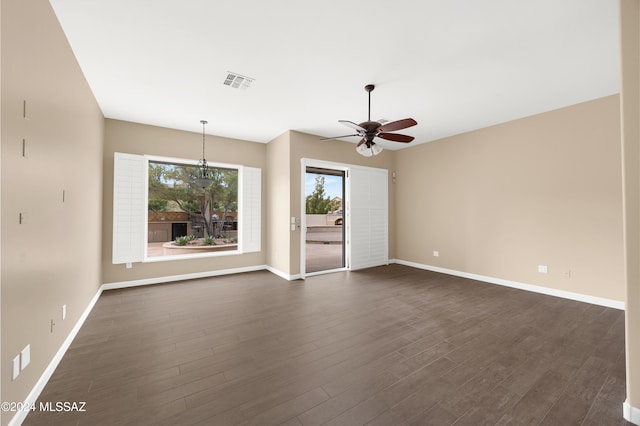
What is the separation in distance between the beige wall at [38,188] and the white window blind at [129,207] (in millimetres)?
1418

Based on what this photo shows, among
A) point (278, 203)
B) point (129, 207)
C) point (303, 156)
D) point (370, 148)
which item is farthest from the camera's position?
point (278, 203)

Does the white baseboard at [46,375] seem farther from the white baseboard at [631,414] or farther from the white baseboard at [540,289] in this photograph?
the white baseboard at [540,289]

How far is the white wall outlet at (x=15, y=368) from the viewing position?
154 centimetres

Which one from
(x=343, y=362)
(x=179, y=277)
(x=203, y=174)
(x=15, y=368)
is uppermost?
(x=203, y=174)

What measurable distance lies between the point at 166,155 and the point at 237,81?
2474mm

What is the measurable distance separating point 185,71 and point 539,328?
489 cm

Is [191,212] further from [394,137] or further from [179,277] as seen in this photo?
[394,137]

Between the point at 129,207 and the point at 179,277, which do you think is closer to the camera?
the point at 129,207

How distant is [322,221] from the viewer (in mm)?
11953

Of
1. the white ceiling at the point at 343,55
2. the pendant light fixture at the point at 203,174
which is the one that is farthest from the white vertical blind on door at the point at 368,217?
the pendant light fixture at the point at 203,174

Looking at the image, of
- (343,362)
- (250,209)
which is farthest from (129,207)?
(343,362)

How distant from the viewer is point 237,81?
3205 mm

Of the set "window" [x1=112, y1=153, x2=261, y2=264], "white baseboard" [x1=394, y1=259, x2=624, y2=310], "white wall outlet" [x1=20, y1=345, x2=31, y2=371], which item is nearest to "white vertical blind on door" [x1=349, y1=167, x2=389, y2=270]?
"white baseboard" [x1=394, y1=259, x2=624, y2=310]

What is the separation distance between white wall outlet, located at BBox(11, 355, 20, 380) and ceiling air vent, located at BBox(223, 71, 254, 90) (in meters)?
2.99
